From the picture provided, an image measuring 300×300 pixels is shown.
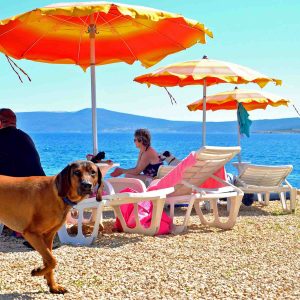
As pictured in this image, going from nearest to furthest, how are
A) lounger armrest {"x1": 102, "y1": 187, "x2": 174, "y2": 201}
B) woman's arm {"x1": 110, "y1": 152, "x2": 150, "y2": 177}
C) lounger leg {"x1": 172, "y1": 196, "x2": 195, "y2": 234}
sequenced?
lounger armrest {"x1": 102, "y1": 187, "x2": 174, "y2": 201}, lounger leg {"x1": 172, "y1": 196, "x2": 195, "y2": 234}, woman's arm {"x1": 110, "y1": 152, "x2": 150, "y2": 177}

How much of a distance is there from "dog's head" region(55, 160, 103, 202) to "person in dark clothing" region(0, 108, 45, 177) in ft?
6.65

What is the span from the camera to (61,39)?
7.52 metres

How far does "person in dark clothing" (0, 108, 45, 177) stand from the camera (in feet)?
17.9

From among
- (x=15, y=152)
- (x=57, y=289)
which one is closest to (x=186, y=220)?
(x=15, y=152)

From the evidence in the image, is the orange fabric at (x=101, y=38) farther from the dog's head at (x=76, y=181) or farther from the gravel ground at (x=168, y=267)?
the dog's head at (x=76, y=181)

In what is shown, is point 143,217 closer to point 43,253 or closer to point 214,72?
point 43,253

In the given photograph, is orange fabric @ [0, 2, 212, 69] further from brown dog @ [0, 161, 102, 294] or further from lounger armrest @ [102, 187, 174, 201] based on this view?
brown dog @ [0, 161, 102, 294]

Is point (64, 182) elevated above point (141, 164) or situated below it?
above

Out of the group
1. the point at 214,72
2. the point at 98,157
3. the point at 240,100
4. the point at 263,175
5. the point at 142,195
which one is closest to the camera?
the point at 98,157

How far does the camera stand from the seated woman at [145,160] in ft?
23.9

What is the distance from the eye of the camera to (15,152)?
549cm

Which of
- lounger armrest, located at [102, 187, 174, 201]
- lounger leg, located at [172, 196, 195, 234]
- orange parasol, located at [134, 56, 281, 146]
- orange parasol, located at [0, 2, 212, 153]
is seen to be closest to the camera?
lounger armrest, located at [102, 187, 174, 201]

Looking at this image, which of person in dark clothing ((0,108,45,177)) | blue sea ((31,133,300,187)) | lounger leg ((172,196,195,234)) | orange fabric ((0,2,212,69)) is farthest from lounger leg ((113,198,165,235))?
blue sea ((31,133,300,187))

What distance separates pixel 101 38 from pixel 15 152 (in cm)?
265
